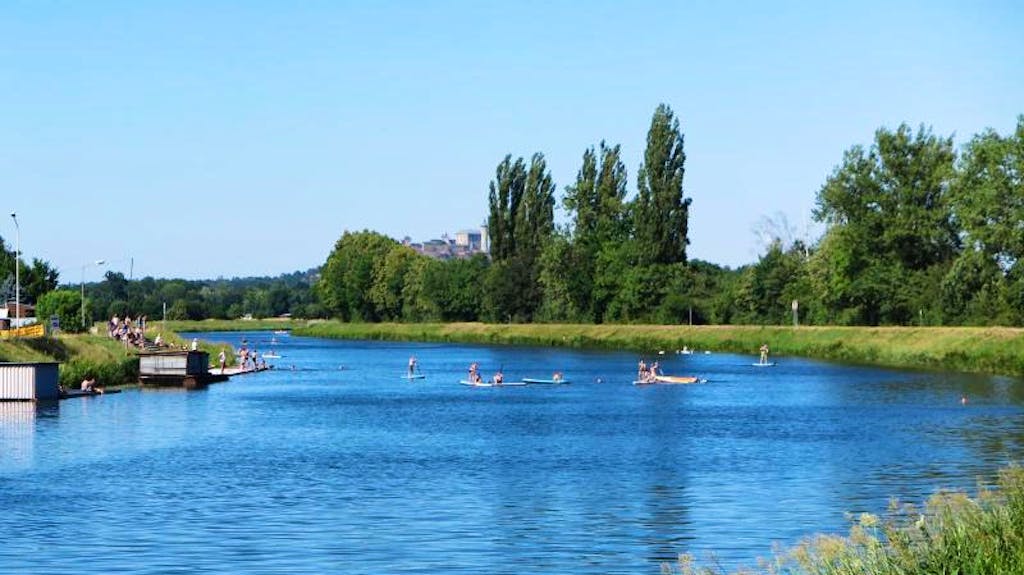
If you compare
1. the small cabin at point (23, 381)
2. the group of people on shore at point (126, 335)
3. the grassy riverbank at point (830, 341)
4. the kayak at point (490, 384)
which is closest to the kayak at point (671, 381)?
the kayak at point (490, 384)

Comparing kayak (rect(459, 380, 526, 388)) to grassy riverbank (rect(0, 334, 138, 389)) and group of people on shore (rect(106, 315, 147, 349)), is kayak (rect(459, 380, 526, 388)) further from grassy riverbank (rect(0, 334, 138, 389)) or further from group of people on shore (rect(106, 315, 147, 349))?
group of people on shore (rect(106, 315, 147, 349))

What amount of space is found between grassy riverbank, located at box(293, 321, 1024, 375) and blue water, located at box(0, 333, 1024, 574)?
13.6 m

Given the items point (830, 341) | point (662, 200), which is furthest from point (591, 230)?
point (830, 341)

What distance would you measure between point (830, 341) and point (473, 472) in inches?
3622

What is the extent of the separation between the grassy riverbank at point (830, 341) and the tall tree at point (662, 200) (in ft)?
31.9

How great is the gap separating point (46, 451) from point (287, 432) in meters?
14.3

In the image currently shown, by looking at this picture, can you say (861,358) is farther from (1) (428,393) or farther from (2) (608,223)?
(2) (608,223)

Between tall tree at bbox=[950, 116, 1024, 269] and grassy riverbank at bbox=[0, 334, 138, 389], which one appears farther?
tall tree at bbox=[950, 116, 1024, 269]

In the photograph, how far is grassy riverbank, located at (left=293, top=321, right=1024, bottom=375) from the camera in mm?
111062

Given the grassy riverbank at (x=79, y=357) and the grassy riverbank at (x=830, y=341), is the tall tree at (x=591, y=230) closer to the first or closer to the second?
the grassy riverbank at (x=830, y=341)

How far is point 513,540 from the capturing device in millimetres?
36688

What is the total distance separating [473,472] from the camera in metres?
52.2

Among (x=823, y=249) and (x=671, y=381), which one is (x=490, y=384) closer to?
(x=671, y=381)

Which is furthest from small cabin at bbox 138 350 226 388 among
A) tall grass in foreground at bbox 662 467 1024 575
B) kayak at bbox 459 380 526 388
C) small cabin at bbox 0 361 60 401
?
tall grass in foreground at bbox 662 467 1024 575
